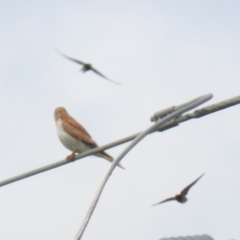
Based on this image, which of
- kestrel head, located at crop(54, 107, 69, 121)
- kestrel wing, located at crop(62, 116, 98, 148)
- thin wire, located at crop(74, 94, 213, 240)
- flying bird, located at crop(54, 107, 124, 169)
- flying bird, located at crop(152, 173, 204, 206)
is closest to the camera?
thin wire, located at crop(74, 94, 213, 240)

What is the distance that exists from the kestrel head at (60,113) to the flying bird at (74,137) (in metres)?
0.12

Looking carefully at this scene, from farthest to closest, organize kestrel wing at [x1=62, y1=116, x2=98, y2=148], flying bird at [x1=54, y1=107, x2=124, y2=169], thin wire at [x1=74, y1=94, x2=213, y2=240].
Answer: kestrel wing at [x1=62, y1=116, x2=98, y2=148]
flying bird at [x1=54, y1=107, x2=124, y2=169]
thin wire at [x1=74, y1=94, x2=213, y2=240]

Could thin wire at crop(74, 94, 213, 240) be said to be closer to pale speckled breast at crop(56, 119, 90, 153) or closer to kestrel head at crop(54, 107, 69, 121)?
pale speckled breast at crop(56, 119, 90, 153)

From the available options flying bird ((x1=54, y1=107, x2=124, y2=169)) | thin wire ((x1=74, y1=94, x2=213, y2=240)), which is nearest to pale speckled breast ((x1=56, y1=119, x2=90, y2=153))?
flying bird ((x1=54, y1=107, x2=124, y2=169))

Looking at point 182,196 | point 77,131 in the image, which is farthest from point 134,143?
point 77,131

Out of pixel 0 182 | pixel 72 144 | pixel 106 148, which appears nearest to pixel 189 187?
pixel 106 148

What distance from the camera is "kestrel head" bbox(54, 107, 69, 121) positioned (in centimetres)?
1702

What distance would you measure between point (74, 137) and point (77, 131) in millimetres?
285

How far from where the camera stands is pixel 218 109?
27.0 ft

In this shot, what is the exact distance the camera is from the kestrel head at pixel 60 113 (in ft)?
55.8

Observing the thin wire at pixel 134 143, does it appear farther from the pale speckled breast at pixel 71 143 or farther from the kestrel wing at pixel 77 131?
the kestrel wing at pixel 77 131

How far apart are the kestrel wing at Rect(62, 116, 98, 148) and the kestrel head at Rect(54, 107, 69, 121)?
362mm

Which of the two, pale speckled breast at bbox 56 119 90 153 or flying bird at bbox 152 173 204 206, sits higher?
pale speckled breast at bbox 56 119 90 153

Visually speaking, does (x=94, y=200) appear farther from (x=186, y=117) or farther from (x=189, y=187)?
(x=189, y=187)
